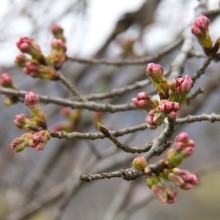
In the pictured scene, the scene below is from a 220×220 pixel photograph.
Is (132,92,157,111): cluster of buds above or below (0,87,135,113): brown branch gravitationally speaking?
above

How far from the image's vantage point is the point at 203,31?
1.74 metres

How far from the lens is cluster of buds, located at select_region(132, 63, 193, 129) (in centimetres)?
125

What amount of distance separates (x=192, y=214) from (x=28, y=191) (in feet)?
54.9

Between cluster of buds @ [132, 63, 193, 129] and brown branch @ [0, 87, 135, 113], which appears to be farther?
brown branch @ [0, 87, 135, 113]

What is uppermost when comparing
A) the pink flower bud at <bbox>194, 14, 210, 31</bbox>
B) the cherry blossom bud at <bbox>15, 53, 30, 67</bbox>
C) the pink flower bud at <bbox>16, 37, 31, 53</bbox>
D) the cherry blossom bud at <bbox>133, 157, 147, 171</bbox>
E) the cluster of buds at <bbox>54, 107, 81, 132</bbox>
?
the cherry blossom bud at <bbox>133, 157, 147, 171</bbox>

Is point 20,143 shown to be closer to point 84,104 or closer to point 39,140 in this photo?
point 39,140

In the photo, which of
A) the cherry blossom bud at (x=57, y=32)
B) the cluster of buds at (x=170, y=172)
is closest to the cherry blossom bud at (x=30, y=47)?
the cherry blossom bud at (x=57, y=32)

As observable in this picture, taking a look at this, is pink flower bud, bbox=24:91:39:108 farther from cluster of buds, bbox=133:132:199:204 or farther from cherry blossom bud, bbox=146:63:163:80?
cluster of buds, bbox=133:132:199:204

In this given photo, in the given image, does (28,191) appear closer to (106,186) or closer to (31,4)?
(31,4)

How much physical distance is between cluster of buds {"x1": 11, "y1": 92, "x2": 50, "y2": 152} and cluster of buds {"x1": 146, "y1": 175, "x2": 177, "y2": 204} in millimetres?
431

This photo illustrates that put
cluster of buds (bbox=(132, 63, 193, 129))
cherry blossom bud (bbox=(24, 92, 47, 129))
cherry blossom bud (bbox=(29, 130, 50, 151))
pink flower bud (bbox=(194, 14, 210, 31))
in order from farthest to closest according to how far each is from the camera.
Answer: pink flower bud (bbox=(194, 14, 210, 31))
cherry blossom bud (bbox=(24, 92, 47, 129))
cherry blossom bud (bbox=(29, 130, 50, 151))
cluster of buds (bbox=(132, 63, 193, 129))

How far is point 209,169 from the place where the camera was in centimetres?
399

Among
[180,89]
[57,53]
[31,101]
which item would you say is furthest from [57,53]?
[180,89]

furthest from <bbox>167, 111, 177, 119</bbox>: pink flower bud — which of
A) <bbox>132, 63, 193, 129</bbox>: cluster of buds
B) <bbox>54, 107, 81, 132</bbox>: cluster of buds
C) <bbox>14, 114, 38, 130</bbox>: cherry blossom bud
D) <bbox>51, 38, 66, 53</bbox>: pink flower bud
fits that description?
<bbox>54, 107, 81, 132</bbox>: cluster of buds
